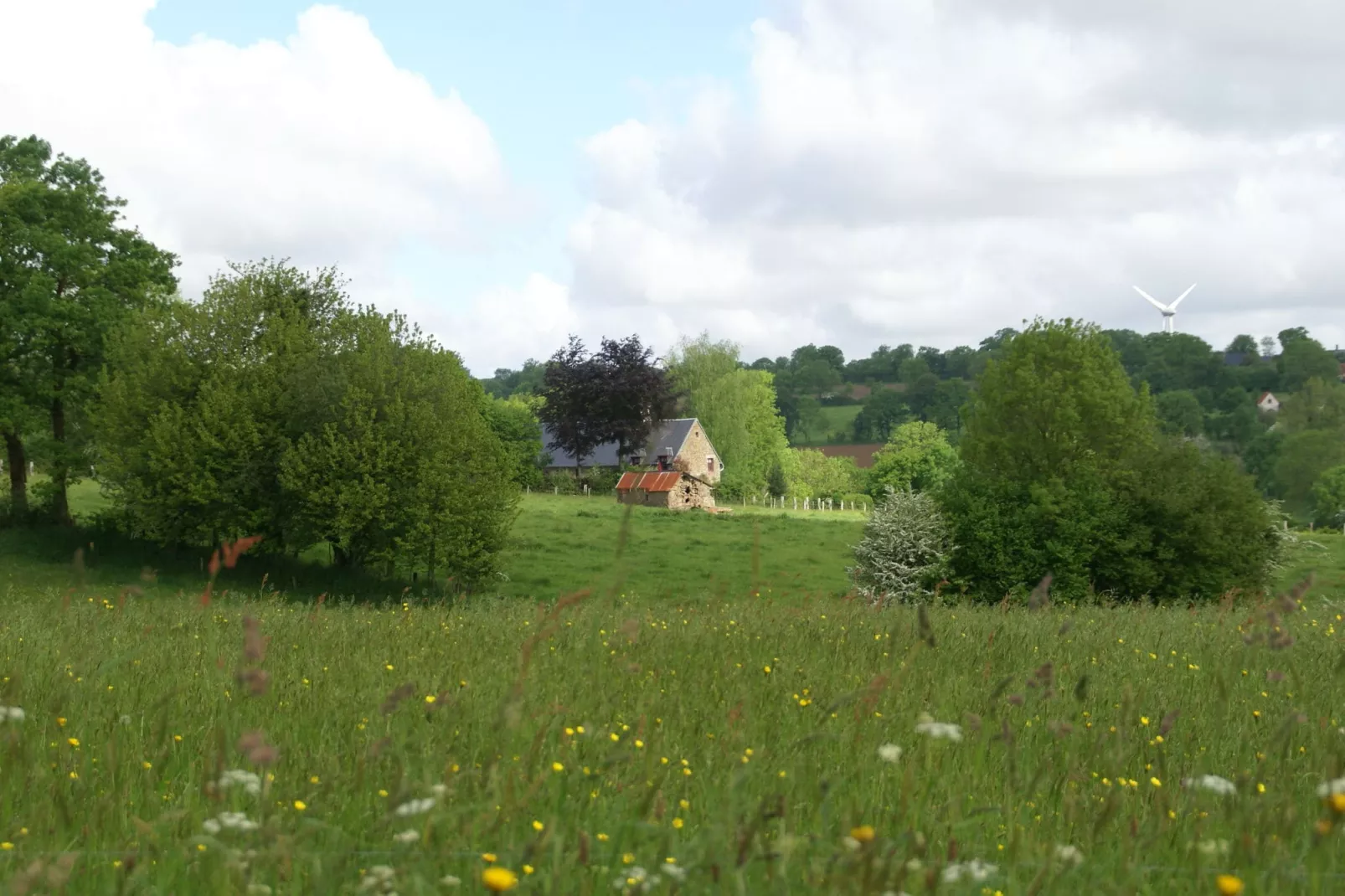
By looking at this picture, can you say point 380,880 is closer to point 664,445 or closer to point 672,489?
point 672,489

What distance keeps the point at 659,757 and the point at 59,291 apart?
133 feet

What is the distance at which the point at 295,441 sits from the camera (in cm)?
3459

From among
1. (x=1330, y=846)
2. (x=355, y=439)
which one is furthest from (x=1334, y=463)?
(x=1330, y=846)

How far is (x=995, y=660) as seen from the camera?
7910mm

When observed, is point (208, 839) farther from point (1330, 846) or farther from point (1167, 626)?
point (1167, 626)

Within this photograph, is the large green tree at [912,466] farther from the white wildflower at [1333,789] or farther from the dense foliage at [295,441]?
the white wildflower at [1333,789]

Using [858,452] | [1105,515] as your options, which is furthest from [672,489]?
[858,452]

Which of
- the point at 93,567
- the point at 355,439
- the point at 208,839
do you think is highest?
the point at 355,439

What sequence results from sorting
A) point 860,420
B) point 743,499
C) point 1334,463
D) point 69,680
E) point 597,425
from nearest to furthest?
point 69,680 → point 597,425 → point 743,499 → point 1334,463 → point 860,420

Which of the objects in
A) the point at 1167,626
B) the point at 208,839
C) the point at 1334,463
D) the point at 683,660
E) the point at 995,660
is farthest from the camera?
the point at 1334,463

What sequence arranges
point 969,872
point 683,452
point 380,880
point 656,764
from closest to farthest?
1. point 380,880
2. point 969,872
3. point 656,764
4. point 683,452

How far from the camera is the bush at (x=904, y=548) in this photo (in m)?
32.8

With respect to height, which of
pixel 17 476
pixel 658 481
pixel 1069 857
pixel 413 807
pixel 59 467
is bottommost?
pixel 1069 857

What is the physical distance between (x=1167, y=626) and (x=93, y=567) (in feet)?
115
